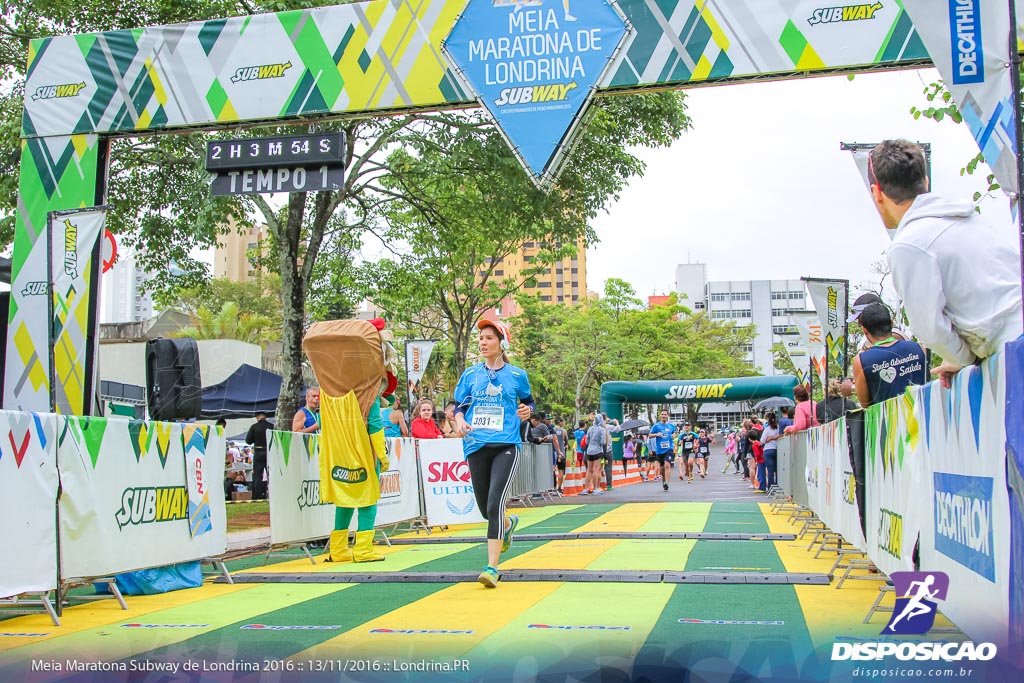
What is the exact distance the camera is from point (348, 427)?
8414mm

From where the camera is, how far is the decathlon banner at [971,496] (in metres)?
3.19

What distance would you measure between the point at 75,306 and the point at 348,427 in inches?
125

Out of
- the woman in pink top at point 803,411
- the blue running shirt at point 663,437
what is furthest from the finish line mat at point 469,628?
the blue running shirt at point 663,437

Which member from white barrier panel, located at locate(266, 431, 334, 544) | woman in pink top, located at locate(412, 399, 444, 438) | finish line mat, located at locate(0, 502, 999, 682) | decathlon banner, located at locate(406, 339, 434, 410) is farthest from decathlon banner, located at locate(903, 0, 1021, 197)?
decathlon banner, located at locate(406, 339, 434, 410)

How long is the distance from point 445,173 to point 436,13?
188 inches

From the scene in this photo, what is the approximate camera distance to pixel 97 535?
6.16m

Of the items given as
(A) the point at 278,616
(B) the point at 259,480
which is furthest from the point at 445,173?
(A) the point at 278,616

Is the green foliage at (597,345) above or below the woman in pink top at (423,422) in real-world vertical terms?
above

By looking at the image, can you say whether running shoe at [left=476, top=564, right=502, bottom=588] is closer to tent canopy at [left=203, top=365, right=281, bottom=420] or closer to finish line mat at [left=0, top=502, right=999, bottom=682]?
finish line mat at [left=0, top=502, right=999, bottom=682]

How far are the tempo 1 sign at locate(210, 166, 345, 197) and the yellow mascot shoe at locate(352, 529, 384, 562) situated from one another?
3330 millimetres

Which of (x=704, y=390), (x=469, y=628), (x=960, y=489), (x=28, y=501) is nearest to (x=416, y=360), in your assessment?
(x=28, y=501)

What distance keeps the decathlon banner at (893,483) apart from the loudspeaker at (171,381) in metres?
7.65

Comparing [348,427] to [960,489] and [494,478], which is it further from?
[960,489]

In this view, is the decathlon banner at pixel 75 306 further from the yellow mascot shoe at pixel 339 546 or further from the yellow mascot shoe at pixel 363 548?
the yellow mascot shoe at pixel 363 548
